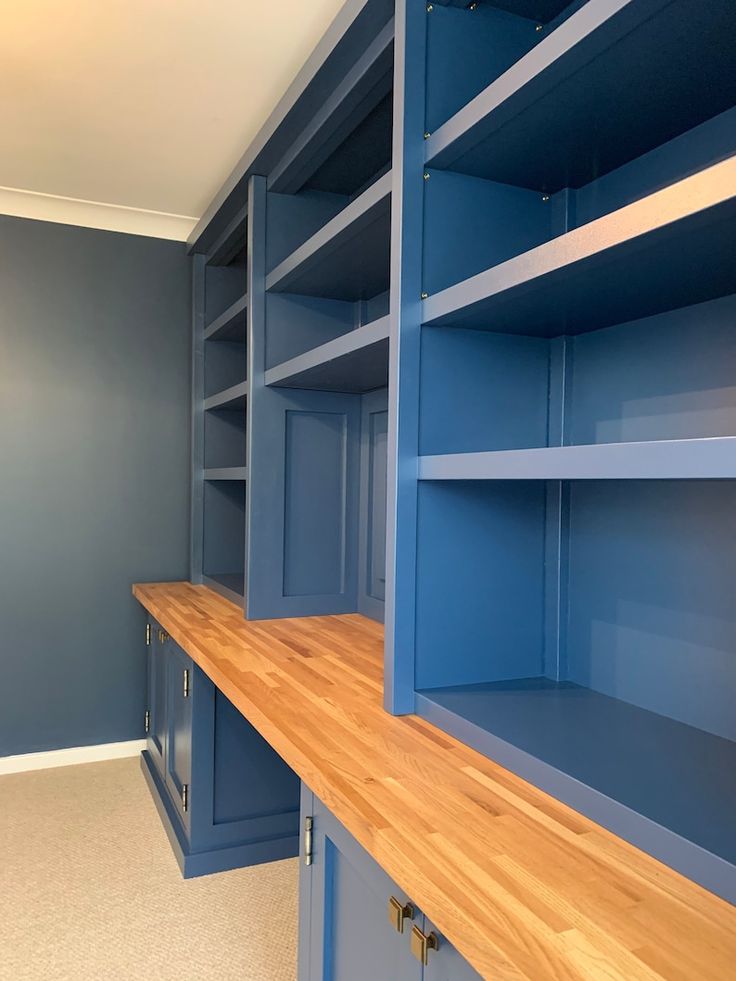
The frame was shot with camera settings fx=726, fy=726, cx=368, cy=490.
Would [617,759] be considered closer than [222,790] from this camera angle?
Yes

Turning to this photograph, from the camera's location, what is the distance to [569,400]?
1546 millimetres

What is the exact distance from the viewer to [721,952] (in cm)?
72

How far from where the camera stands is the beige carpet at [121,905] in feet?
6.28

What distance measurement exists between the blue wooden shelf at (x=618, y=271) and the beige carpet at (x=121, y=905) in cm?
173

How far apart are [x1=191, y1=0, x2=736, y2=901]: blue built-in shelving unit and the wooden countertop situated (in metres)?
0.05

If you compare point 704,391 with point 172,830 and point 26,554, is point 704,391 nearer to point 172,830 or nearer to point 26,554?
point 172,830

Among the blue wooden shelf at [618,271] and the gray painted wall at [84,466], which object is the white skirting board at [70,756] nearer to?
the gray painted wall at [84,466]

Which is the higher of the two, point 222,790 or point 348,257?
point 348,257

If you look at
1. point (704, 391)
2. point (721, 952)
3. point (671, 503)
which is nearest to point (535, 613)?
point (671, 503)

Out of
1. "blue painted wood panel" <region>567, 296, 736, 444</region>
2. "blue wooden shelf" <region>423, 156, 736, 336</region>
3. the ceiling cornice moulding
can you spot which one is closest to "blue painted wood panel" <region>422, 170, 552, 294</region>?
"blue wooden shelf" <region>423, 156, 736, 336</region>

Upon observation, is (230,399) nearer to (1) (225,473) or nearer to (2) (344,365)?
(1) (225,473)

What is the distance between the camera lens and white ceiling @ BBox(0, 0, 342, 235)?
1862 millimetres

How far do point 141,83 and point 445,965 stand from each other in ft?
7.65

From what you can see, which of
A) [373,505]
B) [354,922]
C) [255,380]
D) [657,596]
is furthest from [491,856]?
[255,380]
